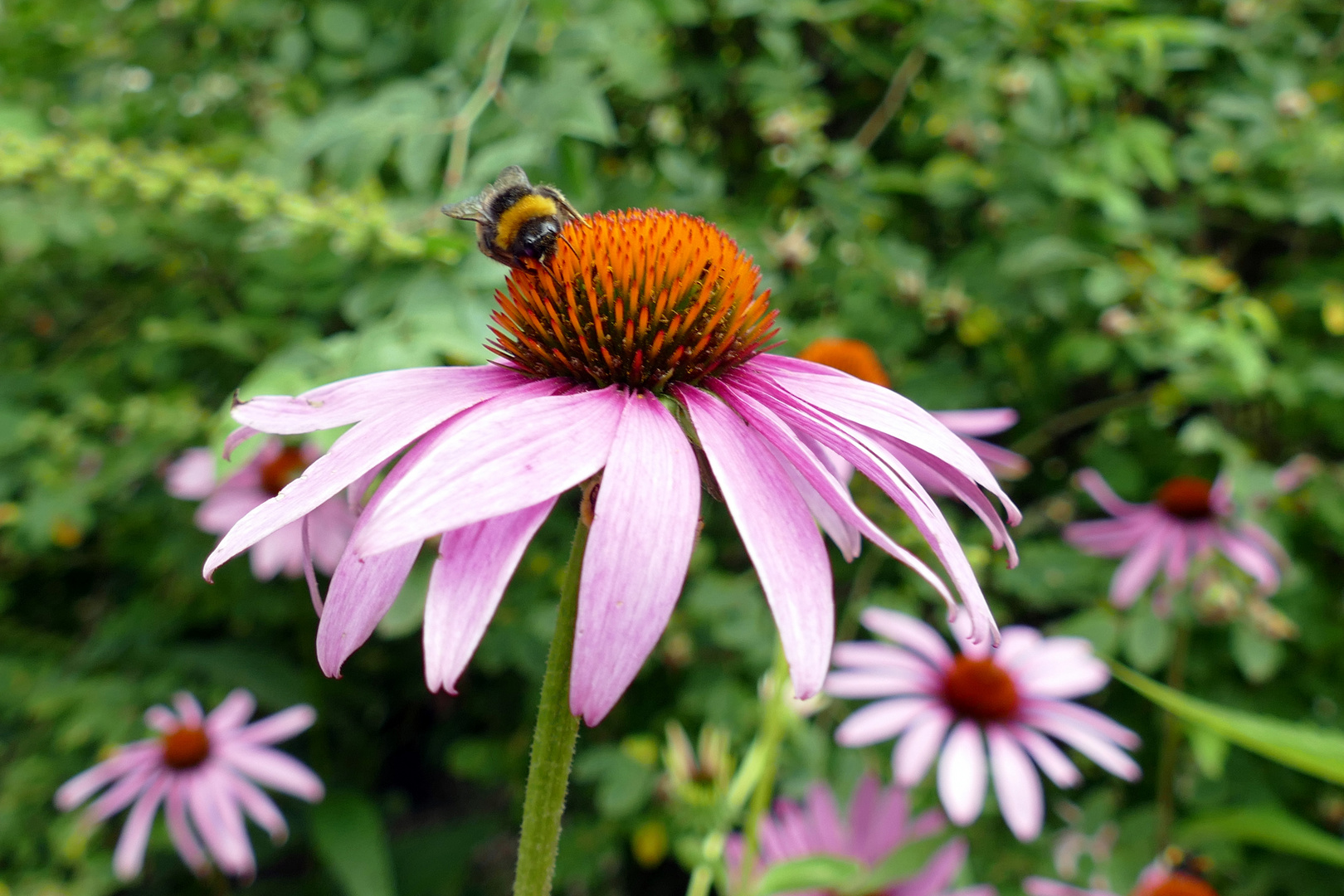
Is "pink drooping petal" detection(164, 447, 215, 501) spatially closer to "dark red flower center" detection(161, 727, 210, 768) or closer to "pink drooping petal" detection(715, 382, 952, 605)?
"dark red flower center" detection(161, 727, 210, 768)

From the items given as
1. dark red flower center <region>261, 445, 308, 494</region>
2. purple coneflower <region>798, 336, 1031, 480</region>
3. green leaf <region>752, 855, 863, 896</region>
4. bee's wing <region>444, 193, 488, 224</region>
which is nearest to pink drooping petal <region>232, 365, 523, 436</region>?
bee's wing <region>444, 193, 488, 224</region>

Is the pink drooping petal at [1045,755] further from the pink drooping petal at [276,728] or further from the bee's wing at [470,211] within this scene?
the pink drooping petal at [276,728]

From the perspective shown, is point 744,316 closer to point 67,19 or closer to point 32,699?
point 32,699

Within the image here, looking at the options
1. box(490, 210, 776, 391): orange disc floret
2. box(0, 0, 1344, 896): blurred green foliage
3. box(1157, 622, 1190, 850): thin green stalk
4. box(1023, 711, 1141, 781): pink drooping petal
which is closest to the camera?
box(490, 210, 776, 391): orange disc floret

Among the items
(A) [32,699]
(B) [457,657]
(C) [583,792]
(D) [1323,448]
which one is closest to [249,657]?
(A) [32,699]

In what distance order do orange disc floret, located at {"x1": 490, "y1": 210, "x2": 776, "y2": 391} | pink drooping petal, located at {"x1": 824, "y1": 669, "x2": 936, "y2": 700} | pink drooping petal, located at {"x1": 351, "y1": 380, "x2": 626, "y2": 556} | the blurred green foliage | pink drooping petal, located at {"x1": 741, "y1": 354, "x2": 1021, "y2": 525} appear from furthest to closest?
the blurred green foliage, pink drooping petal, located at {"x1": 824, "y1": 669, "x2": 936, "y2": 700}, orange disc floret, located at {"x1": 490, "y1": 210, "x2": 776, "y2": 391}, pink drooping petal, located at {"x1": 741, "y1": 354, "x2": 1021, "y2": 525}, pink drooping petal, located at {"x1": 351, "y1": 380, "x2": 626, "y2": 556}

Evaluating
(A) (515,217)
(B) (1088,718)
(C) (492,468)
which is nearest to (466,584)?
(C) (492,468)

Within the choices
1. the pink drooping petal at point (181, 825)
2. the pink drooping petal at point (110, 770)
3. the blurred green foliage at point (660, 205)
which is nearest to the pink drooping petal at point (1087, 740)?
the blurred green foliage at point (660, 205)
